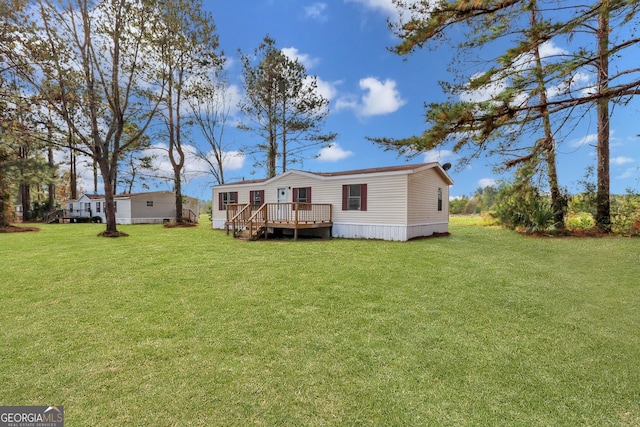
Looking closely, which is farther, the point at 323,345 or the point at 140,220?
the point at 140,220

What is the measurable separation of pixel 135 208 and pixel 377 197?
21.9 meters

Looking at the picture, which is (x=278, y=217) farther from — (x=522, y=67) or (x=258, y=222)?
(x=522, y=67)

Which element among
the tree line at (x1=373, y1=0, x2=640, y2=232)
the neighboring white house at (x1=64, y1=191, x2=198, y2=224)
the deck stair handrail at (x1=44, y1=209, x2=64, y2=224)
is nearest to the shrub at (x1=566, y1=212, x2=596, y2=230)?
Result: the tree line at (x1=373, y1=0, x2=640, y2=232)

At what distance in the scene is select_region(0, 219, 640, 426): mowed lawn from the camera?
2246 mm

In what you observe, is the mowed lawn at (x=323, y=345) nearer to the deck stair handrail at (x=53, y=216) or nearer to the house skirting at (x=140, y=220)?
the house skirting at (x=140, y=220)

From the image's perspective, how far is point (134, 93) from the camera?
15367 millimetres

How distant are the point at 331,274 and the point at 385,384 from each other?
11.6ft

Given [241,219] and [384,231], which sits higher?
[241,219]

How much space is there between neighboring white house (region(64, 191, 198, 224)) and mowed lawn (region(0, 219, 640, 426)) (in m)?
19.7

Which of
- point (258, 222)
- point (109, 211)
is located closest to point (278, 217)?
point (258, 222)

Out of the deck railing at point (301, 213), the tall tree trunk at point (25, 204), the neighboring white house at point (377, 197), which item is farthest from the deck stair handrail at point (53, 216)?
the deck railing at point (301, 213)

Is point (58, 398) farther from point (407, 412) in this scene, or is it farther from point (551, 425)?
point (551, 425)

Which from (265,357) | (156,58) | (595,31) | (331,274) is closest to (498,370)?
(265,357)

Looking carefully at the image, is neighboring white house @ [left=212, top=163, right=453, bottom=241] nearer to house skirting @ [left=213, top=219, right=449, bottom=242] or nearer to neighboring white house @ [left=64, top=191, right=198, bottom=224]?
house skirting @ [left=213, top=219, right=449, bottom=242]
